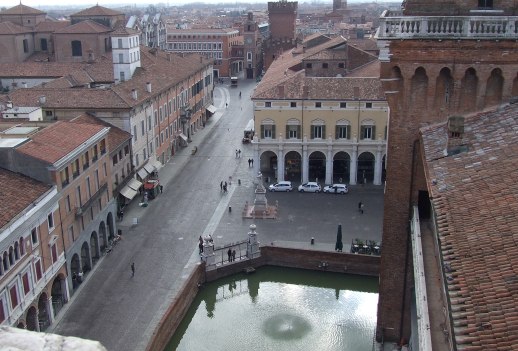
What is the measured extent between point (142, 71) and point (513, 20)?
159 feet

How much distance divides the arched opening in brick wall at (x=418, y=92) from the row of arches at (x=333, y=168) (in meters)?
32.3

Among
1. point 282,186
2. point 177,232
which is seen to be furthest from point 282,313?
point 282,186

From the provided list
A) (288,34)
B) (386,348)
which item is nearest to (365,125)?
(386,348)

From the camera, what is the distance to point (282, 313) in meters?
34.6

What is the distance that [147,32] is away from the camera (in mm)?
134375

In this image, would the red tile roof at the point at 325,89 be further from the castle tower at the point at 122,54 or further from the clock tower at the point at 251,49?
the clock tower at the point at 251,49

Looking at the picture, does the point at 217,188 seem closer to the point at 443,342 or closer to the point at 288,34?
the point at 443,342

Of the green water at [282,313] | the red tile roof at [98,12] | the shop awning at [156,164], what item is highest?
the red tile roof at [98,12]

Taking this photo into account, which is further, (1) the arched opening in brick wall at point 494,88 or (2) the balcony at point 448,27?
(1) the arched opening in brick wall at point 494,88

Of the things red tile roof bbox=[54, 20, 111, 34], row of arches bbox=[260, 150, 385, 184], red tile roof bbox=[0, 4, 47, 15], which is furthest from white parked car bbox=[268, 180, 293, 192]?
red tile roof bbox=[0, 4, 47, 15]

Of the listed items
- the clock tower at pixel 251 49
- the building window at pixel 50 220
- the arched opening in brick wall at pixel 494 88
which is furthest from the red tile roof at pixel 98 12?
the arched opening in brick wall at pixel 494 88

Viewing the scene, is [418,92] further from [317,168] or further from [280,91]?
[317,168]

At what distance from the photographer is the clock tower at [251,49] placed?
126562mm

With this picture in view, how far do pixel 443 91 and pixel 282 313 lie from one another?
707 inches
